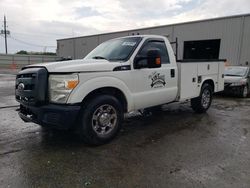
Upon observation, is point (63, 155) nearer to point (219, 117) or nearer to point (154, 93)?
point (154, 93)

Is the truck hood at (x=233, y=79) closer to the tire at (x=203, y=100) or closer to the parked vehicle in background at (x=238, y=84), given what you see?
the parked vehicle in background at (x=238, y=84)

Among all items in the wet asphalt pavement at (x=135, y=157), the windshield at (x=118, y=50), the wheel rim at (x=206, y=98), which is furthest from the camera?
the wheel rim at (x=206, y=98)

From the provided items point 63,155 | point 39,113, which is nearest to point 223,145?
point 63,155

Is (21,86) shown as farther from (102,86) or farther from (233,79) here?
(233,79)

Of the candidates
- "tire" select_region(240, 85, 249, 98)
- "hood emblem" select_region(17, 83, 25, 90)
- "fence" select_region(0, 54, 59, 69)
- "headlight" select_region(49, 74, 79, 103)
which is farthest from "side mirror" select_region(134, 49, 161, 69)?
"fence" select_region(0, 54, 59, 69)

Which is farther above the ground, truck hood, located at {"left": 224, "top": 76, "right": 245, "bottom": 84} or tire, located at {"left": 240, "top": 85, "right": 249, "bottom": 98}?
truck hood, located at {"left": 224, "top": 76, "right": 245, "bottom": 84}

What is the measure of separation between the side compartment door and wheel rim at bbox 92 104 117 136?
63 centimetres

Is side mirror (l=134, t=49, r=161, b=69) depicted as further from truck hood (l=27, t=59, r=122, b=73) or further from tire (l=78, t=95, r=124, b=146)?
tire (l=78, t=95, r=124, b=146)

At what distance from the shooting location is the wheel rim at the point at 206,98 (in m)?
6.82

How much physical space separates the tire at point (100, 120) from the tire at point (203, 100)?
313 centimetres

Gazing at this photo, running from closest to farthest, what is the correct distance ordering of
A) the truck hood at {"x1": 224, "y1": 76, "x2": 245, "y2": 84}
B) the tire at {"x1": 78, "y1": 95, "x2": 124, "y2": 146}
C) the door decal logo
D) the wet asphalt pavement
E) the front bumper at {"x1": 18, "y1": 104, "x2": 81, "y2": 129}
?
1. the wet asphalt pavement
2. the front bumper at {"x1": 18, "y1": 104, "x2": 81, "y2": 129}
3. the tire at {"x1": 78, "y1": 95, "x2": 124, "y2": 146}
4. the door decal logo
5. the truck hood at {"x1": 224, "y1": 76, "x2": 245, "y2": 84}

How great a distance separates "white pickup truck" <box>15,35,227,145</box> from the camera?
12.3 ft

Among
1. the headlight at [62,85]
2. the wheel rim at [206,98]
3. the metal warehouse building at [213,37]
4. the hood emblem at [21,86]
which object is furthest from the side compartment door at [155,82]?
the metal warehouse building at [213,37]

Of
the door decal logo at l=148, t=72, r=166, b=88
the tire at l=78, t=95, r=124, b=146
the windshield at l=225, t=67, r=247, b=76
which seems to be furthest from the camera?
the windshield at l=225, t=67, r=247, b=76
